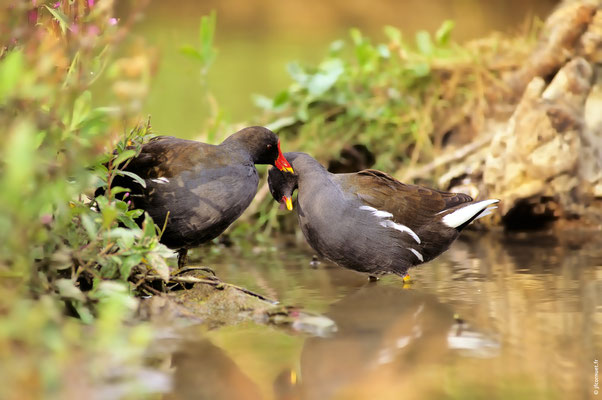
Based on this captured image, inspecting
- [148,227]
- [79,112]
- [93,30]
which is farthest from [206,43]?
[79,112]

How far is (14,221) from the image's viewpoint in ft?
7.61

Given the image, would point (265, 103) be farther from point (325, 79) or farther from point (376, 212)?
point (376, 212)

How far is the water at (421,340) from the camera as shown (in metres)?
2.55

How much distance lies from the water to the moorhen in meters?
0.45

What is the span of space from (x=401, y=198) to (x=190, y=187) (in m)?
1.18

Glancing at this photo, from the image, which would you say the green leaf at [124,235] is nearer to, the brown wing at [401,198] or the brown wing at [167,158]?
the brown wing at [167,158]

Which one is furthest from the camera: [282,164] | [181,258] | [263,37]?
[263,37]

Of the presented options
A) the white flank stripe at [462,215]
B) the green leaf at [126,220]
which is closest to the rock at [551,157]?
the white flank stripe at [462,215]

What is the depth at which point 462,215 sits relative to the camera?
4.56m

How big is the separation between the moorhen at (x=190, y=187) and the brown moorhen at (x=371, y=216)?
1.06 ft

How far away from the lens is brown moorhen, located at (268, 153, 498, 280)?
4.25 metres

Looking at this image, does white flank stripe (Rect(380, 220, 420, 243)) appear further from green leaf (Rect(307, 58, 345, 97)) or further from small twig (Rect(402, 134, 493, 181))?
green leaf (Rect(307, 58, 345, 97))

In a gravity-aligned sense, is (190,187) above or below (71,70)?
below

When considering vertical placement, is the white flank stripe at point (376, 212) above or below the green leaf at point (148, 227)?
above
